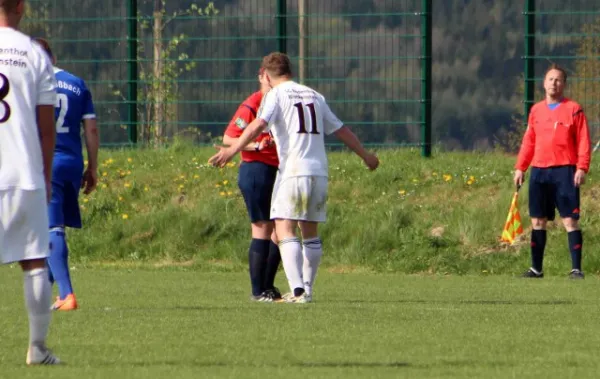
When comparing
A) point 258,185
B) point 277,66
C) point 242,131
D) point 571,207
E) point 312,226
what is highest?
point 277,66

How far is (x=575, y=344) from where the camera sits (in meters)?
8.14

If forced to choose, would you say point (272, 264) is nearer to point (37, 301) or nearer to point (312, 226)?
point (312, 226)

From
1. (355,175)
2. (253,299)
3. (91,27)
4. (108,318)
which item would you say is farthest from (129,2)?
(108,318)

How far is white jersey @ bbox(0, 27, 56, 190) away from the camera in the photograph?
22.4 feet

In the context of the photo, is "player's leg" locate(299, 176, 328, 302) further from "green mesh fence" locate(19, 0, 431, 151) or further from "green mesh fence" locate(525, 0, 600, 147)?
"green mesh fence" locate(525, 0, 600, 147)

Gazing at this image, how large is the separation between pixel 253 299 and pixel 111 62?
8.99m

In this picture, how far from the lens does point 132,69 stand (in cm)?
1948

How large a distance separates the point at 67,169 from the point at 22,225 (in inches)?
137

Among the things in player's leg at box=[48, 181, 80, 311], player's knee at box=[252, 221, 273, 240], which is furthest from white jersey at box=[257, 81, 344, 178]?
player's leg at box=[48, 181, 80, 311]

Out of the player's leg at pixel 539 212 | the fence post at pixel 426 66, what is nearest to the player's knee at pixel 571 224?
the player's leg at pixel 539 212

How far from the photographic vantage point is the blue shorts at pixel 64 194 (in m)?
10.2

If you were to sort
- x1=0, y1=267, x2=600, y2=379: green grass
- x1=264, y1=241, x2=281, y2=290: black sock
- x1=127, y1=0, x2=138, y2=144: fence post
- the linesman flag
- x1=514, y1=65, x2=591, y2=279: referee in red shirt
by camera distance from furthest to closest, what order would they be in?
x1=127, y1=0, x2=138, y2=144: fence post
the linesman flag
x1=514, y1=65, x2=591, y2=279: referee in red shirt
x1=264, y1=241, x2=281, y2=290: black sock
x1=0, y1=267, x2=600, y2=379: green grass

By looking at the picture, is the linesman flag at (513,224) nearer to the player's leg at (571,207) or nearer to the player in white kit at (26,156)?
the player's leg at (571,207)

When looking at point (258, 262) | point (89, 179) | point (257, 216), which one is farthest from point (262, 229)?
point (89, 179)
